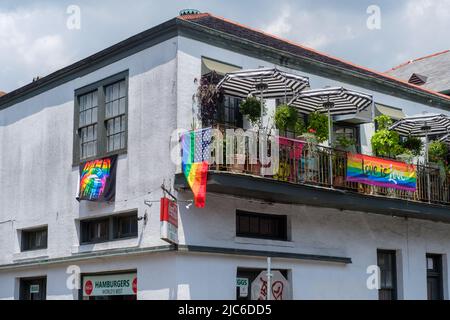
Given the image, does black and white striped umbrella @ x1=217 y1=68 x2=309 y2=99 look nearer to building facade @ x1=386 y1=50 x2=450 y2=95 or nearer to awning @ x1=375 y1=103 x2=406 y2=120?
awning @ x1=375 y1=103 x2=406 y2=120

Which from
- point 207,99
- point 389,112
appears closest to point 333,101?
point 207,99

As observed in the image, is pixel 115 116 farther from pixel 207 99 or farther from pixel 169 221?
pixel 169 221

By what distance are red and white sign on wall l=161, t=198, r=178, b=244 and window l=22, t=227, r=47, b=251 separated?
550cm

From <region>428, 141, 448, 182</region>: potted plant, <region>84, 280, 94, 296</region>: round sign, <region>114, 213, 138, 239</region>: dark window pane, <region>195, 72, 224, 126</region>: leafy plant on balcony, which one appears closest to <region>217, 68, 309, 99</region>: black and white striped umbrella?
<region>195, 72, 224, 126</region>: leafy plant on balcony

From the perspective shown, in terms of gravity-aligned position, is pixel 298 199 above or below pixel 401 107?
below

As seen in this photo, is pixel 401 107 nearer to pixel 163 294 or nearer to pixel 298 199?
pixel 298 199

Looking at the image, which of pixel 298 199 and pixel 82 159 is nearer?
pixel 298 199

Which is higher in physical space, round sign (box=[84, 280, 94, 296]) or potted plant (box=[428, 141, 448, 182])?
potted plant (box=[428, 141, 448, 182])

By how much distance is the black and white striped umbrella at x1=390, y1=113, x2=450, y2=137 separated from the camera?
1967 centimetres

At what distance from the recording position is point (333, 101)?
18.1 m

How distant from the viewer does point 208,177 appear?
584 inches

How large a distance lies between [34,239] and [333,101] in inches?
341

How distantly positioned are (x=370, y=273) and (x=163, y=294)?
6.21 metres

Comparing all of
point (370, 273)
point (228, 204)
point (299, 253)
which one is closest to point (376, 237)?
point (370, 273)
